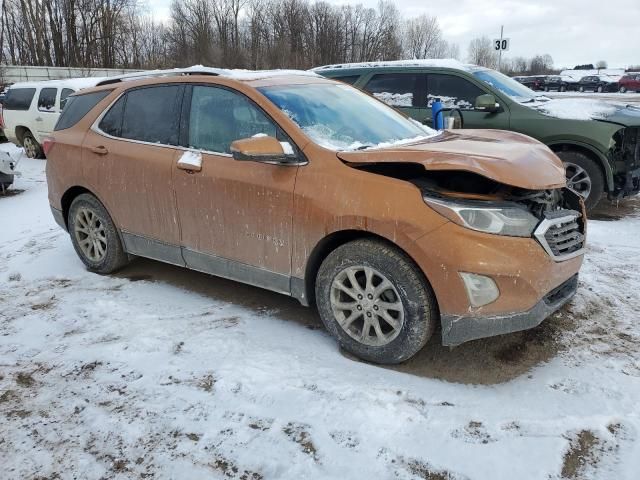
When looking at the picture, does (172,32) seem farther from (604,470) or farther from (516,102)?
(604,470)

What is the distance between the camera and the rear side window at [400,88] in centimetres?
757

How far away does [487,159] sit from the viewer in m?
2.96

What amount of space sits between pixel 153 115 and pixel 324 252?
1.93 m

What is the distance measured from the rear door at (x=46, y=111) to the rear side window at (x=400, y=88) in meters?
8.63

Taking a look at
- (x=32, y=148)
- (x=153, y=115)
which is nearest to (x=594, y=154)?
(x=153, y=115)

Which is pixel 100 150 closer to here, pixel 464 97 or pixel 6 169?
pixel 464 97

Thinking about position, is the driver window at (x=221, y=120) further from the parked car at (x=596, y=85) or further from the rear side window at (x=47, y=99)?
the parked car at (x=596, y=85)

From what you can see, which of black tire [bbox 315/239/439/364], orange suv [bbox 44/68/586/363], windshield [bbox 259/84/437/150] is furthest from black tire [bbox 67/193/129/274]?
black tire [bbox 315/239/439/364]

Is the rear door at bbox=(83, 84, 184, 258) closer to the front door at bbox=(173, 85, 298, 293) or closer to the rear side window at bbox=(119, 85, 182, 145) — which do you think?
the rear side window at bbox=(119, 85, 182, 145)

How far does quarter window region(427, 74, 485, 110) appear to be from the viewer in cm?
718

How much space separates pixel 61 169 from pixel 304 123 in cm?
263

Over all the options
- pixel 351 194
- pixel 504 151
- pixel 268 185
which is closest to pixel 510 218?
pixel 504 151

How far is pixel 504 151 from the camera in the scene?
127 inches

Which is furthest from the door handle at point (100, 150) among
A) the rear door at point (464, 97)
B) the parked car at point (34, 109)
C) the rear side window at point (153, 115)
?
the parked car at point (34, 109)
